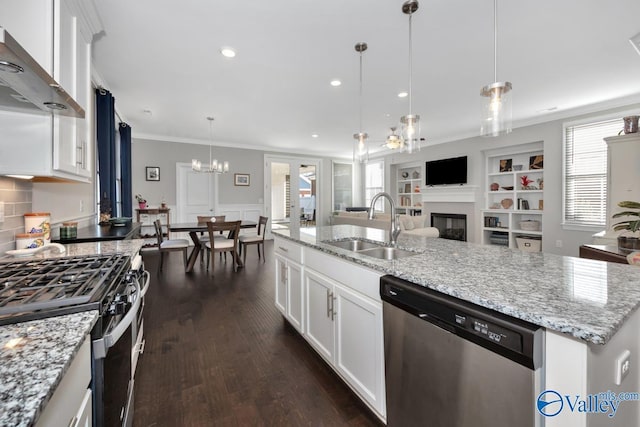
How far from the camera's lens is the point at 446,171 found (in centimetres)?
702

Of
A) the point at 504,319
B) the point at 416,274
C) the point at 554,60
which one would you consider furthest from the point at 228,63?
the point at 554,60

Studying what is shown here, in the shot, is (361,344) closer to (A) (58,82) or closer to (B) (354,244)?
(B) (354,244)

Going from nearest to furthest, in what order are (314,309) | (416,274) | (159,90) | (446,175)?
(416,274), (314,309), (159,90), (446,175)

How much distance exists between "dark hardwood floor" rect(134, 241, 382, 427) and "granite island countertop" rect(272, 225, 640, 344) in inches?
33.9

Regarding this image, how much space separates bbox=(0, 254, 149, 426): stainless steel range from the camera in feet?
2.69

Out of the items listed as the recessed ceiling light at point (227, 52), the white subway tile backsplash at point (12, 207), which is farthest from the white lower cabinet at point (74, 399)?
the recessed ceiling light at point (227, 52)

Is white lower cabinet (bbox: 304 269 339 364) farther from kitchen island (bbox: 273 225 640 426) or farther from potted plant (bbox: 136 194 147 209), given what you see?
potted plant (bbox: 136 194 147 209)

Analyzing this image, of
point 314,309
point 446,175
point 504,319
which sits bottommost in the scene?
point 314,309

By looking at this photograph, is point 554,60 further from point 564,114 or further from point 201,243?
point 201,243

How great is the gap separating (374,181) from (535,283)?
8467 millimetres

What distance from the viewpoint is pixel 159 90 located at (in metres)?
3.84

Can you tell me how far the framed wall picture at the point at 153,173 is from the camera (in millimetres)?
6371

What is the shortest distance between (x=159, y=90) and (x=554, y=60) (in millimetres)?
4791

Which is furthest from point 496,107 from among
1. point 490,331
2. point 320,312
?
point 320,312
